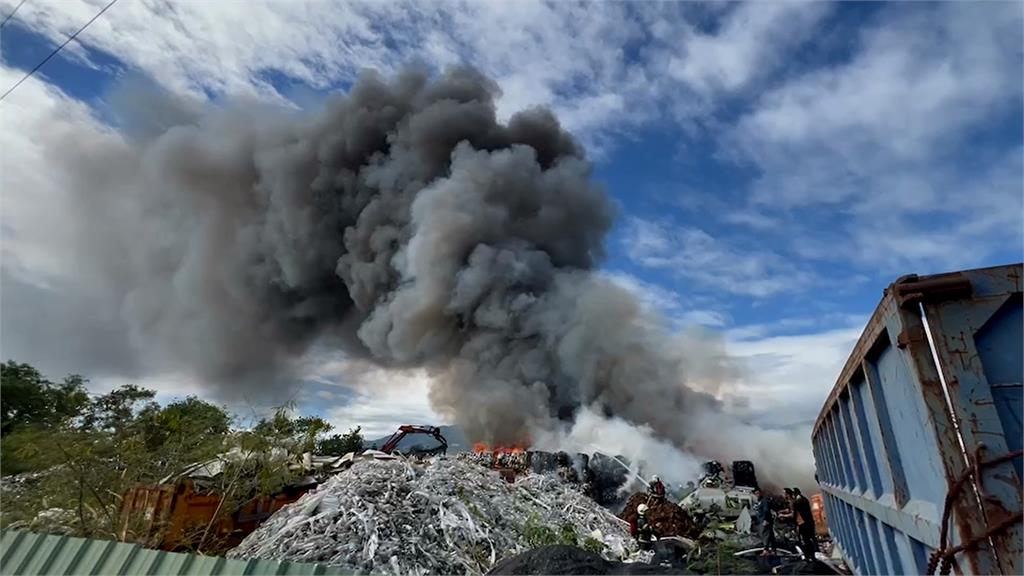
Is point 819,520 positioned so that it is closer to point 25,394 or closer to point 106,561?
point 106,561

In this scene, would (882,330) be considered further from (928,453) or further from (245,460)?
(245,460)

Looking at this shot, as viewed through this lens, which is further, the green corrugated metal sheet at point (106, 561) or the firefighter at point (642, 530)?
the firefighter at point (642, 530)

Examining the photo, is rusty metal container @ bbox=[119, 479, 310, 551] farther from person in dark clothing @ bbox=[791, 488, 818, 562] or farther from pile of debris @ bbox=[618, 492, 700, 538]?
person in dark clothing @ bbox=[791, 488, 818, 562]

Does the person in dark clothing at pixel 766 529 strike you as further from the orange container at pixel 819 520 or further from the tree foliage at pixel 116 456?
the tree foliage at pixel 116 456

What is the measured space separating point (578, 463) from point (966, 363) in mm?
14875

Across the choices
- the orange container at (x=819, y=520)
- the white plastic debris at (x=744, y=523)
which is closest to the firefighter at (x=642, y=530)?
the white plastic debris at (x=744, y=523)

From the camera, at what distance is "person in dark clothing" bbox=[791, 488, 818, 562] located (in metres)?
6.32

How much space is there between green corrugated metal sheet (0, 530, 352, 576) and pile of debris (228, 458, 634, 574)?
2.47 m

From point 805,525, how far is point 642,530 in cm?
283

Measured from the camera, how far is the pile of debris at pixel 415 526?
20.7 feet

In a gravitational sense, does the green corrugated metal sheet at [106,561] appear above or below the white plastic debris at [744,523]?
below

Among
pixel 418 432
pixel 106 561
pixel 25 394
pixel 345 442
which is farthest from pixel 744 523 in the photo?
pixel 345 442

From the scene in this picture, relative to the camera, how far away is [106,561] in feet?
11.7

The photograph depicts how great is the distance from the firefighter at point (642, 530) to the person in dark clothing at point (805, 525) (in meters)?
2.17
